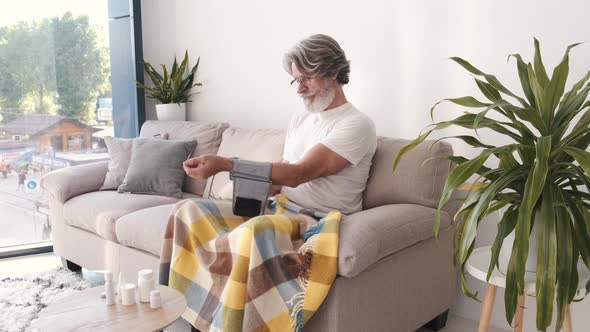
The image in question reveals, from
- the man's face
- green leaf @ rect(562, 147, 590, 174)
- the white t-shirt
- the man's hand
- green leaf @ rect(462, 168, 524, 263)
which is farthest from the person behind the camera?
the man's face

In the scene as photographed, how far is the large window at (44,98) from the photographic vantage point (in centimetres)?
354

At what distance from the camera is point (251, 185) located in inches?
77.7

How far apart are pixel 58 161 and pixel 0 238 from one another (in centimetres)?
63

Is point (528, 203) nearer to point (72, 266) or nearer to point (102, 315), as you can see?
point (102, 315)

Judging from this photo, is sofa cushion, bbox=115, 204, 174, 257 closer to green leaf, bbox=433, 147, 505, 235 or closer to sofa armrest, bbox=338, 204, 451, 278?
sofa armrest, bbox=338, 204, 451, 278

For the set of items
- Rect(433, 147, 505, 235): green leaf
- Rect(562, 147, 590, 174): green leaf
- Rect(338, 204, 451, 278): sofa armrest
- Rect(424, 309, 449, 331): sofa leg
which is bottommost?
Rect(424, 309, 449, 331): sofa leg

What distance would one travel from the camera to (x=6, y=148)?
3.60 metres

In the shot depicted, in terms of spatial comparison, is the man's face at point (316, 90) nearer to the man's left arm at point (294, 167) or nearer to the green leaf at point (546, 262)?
the man's left arm at point (294, 167)

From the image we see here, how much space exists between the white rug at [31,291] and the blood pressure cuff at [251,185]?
1.01 meters

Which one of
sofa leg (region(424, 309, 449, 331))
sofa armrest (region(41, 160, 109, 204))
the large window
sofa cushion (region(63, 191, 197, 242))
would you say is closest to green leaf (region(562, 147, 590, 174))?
sofa leg (region(424, 309, 449, 331))

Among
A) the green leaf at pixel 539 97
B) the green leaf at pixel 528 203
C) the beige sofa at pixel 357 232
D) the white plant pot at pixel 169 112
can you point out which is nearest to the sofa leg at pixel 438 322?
the beige sofa at pixel 357 232

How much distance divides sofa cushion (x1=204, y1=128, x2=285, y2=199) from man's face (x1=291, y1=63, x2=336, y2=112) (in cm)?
46

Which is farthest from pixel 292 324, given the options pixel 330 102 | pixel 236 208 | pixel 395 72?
pixel 395 72

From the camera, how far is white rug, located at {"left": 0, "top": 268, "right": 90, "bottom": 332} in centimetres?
239
